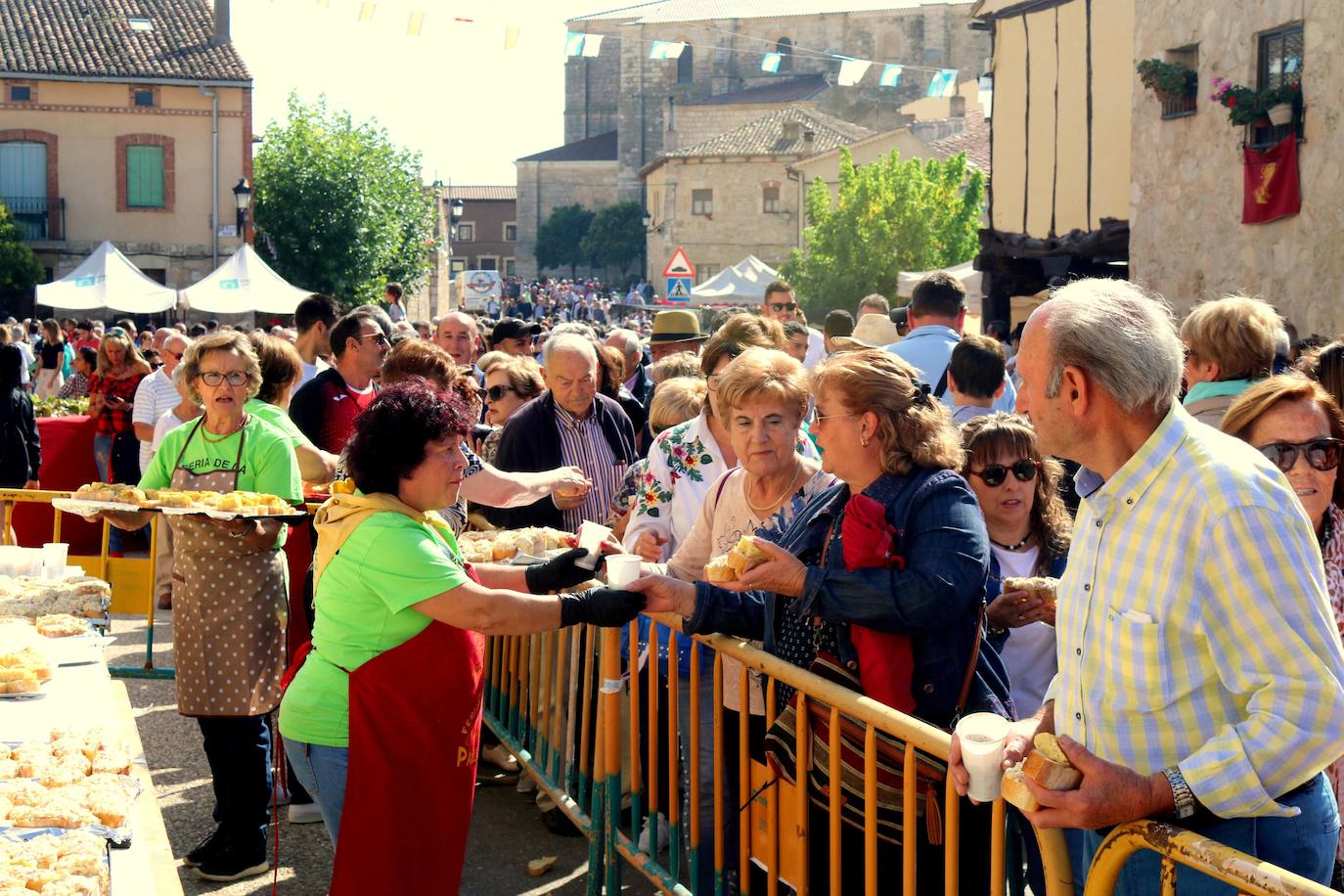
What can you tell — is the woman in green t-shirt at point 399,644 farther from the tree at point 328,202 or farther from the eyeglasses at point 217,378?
the tree at point 328,202

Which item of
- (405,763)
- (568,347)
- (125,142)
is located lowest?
(405,763)

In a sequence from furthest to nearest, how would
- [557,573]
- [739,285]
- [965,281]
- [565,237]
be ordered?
[565,237]
[739,285]
[965,281]
[557,573]

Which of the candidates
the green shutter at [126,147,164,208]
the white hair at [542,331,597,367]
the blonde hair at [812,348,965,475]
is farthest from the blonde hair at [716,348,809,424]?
the green shutter at [126,147,164,208]

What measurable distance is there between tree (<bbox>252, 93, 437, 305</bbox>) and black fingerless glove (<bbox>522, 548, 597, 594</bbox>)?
33990 millimetres

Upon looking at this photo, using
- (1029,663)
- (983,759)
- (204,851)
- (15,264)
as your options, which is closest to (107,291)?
(15,264)

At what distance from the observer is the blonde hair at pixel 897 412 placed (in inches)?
140

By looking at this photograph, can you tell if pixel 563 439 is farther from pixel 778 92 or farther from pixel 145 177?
pixel 778 92

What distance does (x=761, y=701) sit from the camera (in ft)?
13.0

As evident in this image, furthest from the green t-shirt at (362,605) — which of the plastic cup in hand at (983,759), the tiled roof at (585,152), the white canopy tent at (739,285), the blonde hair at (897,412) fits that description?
the tiled roof at (585,152)

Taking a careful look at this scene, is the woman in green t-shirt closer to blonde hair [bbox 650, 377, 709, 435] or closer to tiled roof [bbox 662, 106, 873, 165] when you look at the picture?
blonde hair [bbox 650, 377, 709, 435]

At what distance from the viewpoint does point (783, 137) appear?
61188 mm

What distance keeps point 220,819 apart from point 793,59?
74316 millimetres

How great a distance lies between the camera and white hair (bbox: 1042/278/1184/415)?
2.49 metres

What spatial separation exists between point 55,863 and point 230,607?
2.71 metres
